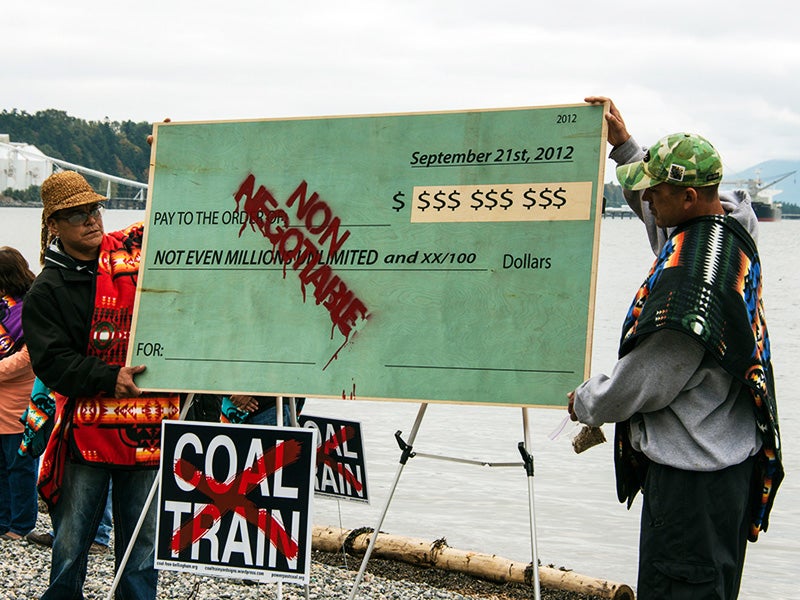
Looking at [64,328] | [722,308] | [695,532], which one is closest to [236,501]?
[64,328]

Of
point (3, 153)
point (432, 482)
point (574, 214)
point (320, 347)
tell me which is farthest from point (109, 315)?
point (3, 153)

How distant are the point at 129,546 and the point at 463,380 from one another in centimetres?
149

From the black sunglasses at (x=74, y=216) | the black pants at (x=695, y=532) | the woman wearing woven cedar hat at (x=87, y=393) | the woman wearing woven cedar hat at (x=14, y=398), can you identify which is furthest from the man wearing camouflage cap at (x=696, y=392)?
the woman wearing woven cedar hat at (x=14, y=398)

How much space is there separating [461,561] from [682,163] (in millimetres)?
3647

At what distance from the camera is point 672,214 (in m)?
3.40

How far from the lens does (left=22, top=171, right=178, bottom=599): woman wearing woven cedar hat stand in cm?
422

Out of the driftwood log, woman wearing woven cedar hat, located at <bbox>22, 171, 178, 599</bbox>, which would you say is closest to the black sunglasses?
woman wearing woven cedar hat, located at <bbox>22, 171, 178, 599</bbox>

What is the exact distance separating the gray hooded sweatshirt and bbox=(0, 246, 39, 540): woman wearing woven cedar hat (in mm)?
4341

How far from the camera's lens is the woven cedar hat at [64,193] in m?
4.27

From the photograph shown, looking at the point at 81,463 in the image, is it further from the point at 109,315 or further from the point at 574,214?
the point at 574,214

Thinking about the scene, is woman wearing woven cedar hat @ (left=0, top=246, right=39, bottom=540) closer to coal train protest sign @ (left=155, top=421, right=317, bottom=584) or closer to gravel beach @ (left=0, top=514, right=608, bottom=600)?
gravel beach @ (left=0, top=514, right=608, bottom=600)

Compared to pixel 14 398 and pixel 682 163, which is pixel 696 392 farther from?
pixel 14 398

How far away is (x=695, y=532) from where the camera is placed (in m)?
3.19

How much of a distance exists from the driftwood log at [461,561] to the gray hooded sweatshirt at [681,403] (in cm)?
281
